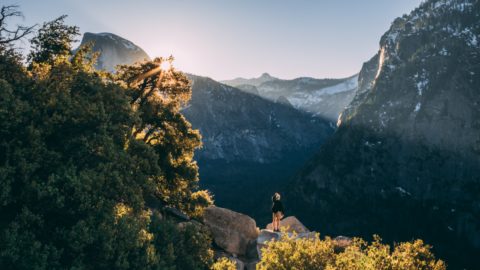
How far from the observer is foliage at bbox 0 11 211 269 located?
2145cm

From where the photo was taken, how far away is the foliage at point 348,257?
665 inches

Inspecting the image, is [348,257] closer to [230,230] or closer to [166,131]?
[230,230]

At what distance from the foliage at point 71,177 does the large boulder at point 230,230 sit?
8.46 meters

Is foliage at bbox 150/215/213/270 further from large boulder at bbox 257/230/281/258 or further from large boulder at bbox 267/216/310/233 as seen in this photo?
large boulder at bbox 267/216/310/233

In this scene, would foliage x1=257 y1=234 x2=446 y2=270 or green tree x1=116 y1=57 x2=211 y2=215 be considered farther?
green tree x1=116 y1=57 x2=211 y2=215

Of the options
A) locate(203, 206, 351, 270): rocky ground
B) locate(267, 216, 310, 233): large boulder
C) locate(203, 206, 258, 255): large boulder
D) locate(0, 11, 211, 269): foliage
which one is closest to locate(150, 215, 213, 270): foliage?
locate(0, 11, 211, 269): foliage

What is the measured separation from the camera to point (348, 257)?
18.5m

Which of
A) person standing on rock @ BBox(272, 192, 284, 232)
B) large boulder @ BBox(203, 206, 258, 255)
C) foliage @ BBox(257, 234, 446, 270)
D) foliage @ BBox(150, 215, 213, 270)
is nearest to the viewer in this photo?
foliage @ BBox(257, 234, 446, 270)

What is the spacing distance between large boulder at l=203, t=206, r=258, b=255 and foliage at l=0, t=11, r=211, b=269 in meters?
8.46

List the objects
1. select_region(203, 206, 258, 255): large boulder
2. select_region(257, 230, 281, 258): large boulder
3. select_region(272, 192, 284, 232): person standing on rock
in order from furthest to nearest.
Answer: select_region(272, 192, 284, 232): person standing on rock < select_region(203, 206, 258, 255): large boulder < select_region(257, 230, 281, 258): large boulder

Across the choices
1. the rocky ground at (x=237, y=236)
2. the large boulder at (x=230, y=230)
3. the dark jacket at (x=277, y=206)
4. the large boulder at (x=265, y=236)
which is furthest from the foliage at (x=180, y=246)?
the dark jacket at (x=277, y=206)

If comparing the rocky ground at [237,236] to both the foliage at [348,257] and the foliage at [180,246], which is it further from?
the foliage at [348,257]

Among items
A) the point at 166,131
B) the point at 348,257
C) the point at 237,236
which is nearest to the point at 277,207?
the point at 237,236

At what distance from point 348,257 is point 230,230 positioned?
22.4 metres
